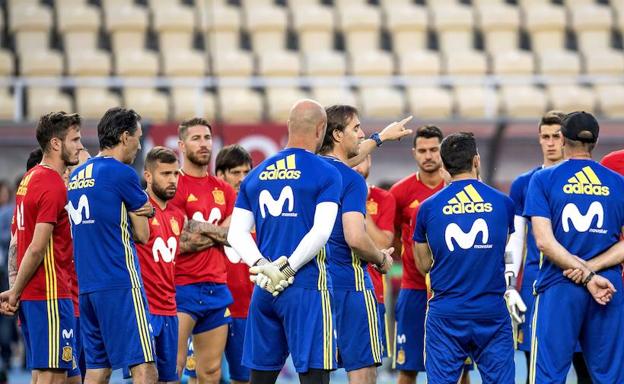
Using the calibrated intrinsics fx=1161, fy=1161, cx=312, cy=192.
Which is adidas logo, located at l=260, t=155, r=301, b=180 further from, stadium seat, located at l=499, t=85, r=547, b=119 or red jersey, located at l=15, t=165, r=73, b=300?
stadium seat, located at l=499, t=85, r=547, b=119

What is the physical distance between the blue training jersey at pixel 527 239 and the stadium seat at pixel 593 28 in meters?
10.9

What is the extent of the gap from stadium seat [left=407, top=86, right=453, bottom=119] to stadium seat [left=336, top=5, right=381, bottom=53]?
5.82 feet

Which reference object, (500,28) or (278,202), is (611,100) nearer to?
(500,28)

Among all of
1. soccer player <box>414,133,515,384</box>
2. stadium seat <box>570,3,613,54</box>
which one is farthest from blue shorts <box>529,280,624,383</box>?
stadium seat <box>570,3,613,54</box>

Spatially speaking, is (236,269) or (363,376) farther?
(236,269)

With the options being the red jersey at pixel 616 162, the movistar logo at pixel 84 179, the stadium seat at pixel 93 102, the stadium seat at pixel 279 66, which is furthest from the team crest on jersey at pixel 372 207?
the stadium seat at pixel 279 66

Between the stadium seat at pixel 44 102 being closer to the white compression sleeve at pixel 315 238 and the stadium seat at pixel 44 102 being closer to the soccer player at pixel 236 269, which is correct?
the soccer player at pixel 236 269

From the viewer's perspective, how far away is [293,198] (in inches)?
304

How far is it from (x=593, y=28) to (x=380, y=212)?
11602mm

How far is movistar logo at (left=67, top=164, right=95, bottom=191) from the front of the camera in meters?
8.28

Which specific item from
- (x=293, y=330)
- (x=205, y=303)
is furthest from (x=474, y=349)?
(x=205, y=303)

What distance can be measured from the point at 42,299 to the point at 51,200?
75 cm

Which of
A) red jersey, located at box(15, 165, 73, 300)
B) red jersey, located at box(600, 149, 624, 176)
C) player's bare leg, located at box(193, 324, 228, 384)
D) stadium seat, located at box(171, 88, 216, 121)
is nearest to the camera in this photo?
red jersey, located at box(15, 165, 73, 300)

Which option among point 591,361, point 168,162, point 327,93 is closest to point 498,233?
point 591,361
